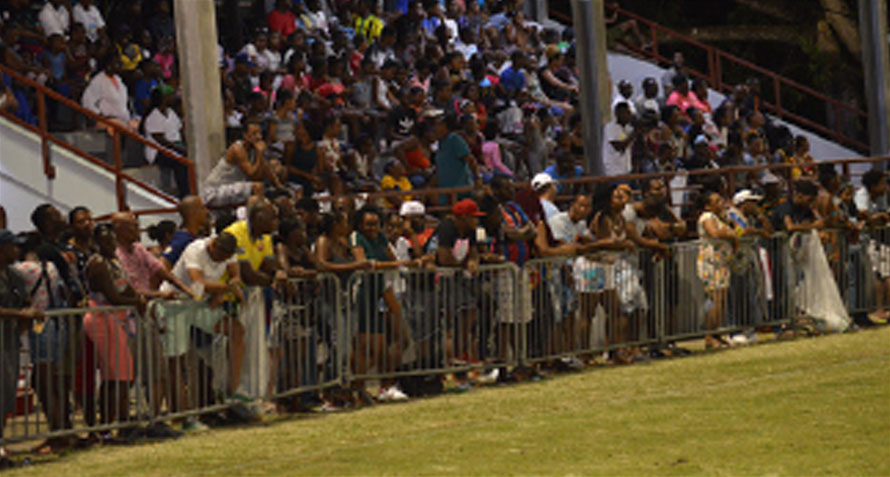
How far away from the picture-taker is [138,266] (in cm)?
1250

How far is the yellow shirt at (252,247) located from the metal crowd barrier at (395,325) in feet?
0.91

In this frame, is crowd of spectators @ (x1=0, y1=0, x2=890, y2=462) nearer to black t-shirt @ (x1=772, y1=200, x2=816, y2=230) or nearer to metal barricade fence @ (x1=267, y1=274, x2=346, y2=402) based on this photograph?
A: black t-shirt @ (x1=772, y1=200, x2=816, y2=230)

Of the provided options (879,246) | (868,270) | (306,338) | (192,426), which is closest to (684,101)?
(879,246)

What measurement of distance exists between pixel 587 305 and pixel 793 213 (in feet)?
11.9

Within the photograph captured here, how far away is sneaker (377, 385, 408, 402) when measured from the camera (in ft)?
45.9

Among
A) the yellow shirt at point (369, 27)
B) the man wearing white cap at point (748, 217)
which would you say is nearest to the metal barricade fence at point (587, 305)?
the man wearing white cap at point (748, 217)

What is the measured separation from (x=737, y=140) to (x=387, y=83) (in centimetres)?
587

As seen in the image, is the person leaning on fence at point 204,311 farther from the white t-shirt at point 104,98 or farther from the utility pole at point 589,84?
the utility pole at point 589,84

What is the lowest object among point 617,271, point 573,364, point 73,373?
point 573,364

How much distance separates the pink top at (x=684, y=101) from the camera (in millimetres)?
26797

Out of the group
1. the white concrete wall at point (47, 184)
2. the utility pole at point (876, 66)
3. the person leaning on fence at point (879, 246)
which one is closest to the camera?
the white concrete wall at point (47, 184)

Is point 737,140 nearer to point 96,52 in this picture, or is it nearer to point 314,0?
point 314,0

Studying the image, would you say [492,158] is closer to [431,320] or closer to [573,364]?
[573,364]

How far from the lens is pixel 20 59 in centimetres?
1916
